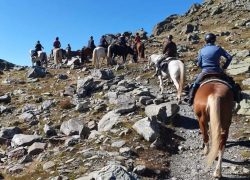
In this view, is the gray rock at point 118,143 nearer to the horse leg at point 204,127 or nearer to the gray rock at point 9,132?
the horse leg at point 204,127

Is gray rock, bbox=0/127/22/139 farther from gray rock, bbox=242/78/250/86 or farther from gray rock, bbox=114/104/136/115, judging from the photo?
gray rock, bbox=242/78/250/86

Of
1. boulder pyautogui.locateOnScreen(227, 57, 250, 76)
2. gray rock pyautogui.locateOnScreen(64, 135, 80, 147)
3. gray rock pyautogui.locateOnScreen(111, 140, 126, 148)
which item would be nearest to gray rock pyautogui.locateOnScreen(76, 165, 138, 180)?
gray rock pyautogui.locateOnScreen(111, 140, 126, 148)

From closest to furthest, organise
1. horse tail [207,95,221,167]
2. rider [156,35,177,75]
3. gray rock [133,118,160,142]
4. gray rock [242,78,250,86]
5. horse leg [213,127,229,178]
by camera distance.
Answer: horse tail [207,95,221,167], horse leg [213,127,229,178], gray rock [133,118,160,142], gray rock [242,78,250,86], rider [156,35,177,75]

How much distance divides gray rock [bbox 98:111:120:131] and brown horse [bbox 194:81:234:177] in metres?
5.51

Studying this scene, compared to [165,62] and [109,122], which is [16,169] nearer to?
[109,122]

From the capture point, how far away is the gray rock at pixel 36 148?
15.8m

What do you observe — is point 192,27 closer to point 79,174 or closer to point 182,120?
point 182,120

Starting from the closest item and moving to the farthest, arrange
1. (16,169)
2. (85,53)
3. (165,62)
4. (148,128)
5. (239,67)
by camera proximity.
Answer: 1. (16,169)
2. (148,128)
3. (165,62)
4. (239,67)
5. (85,53)

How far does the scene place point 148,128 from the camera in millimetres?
14805

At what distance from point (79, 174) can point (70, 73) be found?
83.8 ft

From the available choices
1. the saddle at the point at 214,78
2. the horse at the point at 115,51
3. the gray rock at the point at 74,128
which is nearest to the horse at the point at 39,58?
the horse at the point at 115,51

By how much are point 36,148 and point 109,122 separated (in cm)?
308

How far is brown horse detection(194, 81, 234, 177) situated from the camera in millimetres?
10555

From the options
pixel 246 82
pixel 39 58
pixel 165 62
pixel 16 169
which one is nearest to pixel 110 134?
pixel 16 169
